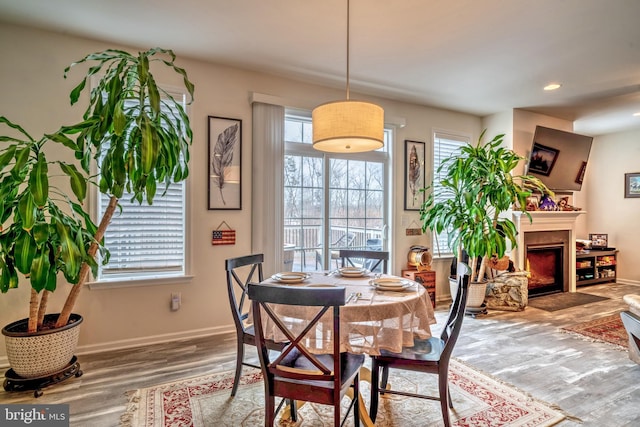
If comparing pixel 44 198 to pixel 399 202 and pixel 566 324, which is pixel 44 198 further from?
pixel 566 324

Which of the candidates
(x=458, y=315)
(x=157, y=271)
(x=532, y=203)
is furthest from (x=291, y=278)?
(x=532, y=203)

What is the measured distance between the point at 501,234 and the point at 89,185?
4735 millimetres

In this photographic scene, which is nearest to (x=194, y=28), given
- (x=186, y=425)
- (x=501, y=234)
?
(x=186, y=425)

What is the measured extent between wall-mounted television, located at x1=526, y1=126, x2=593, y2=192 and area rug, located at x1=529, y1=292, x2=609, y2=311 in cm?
167

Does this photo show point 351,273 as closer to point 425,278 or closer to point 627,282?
point 425,278

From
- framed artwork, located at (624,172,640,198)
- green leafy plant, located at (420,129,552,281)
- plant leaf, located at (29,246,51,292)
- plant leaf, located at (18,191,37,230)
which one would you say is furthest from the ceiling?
framed artwork, located at (624,172,640,198)

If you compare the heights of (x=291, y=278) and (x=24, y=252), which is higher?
(x=24, y=252)

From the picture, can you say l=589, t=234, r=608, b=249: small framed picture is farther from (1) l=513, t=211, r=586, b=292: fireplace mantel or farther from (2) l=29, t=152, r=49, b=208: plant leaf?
(2) l=29, t=152, r=49, b=208: plant leaf

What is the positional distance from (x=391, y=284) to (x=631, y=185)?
21.7 ft

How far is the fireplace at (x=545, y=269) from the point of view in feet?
17.0

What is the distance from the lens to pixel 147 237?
321cm

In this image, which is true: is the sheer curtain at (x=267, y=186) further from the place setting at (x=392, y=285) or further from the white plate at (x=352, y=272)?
the place setting at (x=392, y=285)

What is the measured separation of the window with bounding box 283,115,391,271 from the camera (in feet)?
12.8

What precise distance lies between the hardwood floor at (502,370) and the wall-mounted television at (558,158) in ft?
7.94
